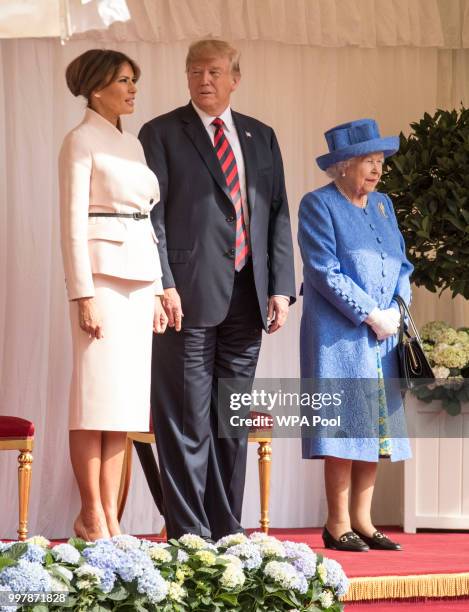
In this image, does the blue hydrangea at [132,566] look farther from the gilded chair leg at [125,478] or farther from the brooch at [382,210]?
the gilded chair leg at [125,478]

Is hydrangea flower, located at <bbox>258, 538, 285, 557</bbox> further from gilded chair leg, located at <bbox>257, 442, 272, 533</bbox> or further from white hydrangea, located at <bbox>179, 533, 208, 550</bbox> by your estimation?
gilded chair leg, located at <bbox>257, 442, 272, 533</bbox>

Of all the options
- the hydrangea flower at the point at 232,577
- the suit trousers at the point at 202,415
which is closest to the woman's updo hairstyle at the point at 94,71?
the suit trousers at the point at 202,415

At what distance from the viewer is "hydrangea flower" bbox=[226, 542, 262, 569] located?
288cm

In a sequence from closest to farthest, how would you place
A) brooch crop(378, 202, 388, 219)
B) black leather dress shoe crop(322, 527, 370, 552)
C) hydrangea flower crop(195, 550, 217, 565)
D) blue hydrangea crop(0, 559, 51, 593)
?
blue hydrangea crop(0, 559, 51, 593), hydrangea flower crop(195, 550, 217, 565), black leather dress shoe crop(322, 527, 370, 552), brooch crop(378, 202, 388, 219)

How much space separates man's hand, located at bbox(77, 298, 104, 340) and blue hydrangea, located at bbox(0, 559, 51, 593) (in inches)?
51.3

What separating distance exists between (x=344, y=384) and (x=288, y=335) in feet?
4.58

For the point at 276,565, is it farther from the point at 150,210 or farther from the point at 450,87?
the point at 450,87

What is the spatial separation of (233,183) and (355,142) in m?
0.62

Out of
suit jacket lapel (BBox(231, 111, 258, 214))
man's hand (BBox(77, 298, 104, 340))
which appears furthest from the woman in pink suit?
suit jacket lapel (BBox(231, 111, 258, 214))

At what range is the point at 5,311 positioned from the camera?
205 inches

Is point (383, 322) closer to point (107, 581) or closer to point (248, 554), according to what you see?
point (248, 554)

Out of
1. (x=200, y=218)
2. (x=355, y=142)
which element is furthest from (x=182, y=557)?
(x=355, y=142)

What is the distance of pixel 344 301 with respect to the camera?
4.29m

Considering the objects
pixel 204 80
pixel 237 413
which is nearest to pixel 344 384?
pixel 237 413
